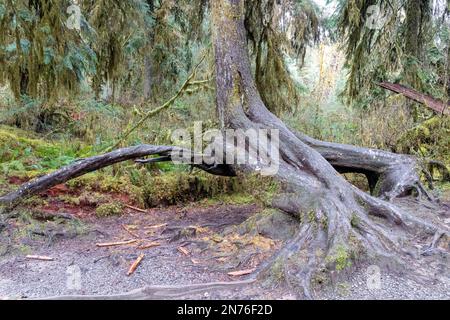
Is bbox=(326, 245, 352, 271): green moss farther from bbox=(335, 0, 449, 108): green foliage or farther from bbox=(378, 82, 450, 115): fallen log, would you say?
bbox=(378, 82, 450, 115): fallen log

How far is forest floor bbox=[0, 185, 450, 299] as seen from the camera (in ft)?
10.3

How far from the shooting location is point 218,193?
7027 millimetres

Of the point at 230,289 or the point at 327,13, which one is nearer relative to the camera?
the point at 230,289

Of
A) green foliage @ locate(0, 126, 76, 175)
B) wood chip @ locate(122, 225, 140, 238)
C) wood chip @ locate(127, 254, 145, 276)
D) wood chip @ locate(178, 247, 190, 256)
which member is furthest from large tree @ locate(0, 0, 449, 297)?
green foliage @ locate(0, 126, 76, 175)

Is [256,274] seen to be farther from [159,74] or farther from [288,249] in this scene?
[159,74]

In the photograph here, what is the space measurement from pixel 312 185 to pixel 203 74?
4326 millimetres

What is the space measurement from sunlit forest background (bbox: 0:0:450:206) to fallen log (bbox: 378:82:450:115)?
155 millimetres

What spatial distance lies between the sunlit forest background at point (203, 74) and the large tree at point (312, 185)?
43.6 inches

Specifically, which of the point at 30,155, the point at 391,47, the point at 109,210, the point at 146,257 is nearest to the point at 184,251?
the point at 146,257

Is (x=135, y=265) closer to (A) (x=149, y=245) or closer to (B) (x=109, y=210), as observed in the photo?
(A) (x=149, y=245)
